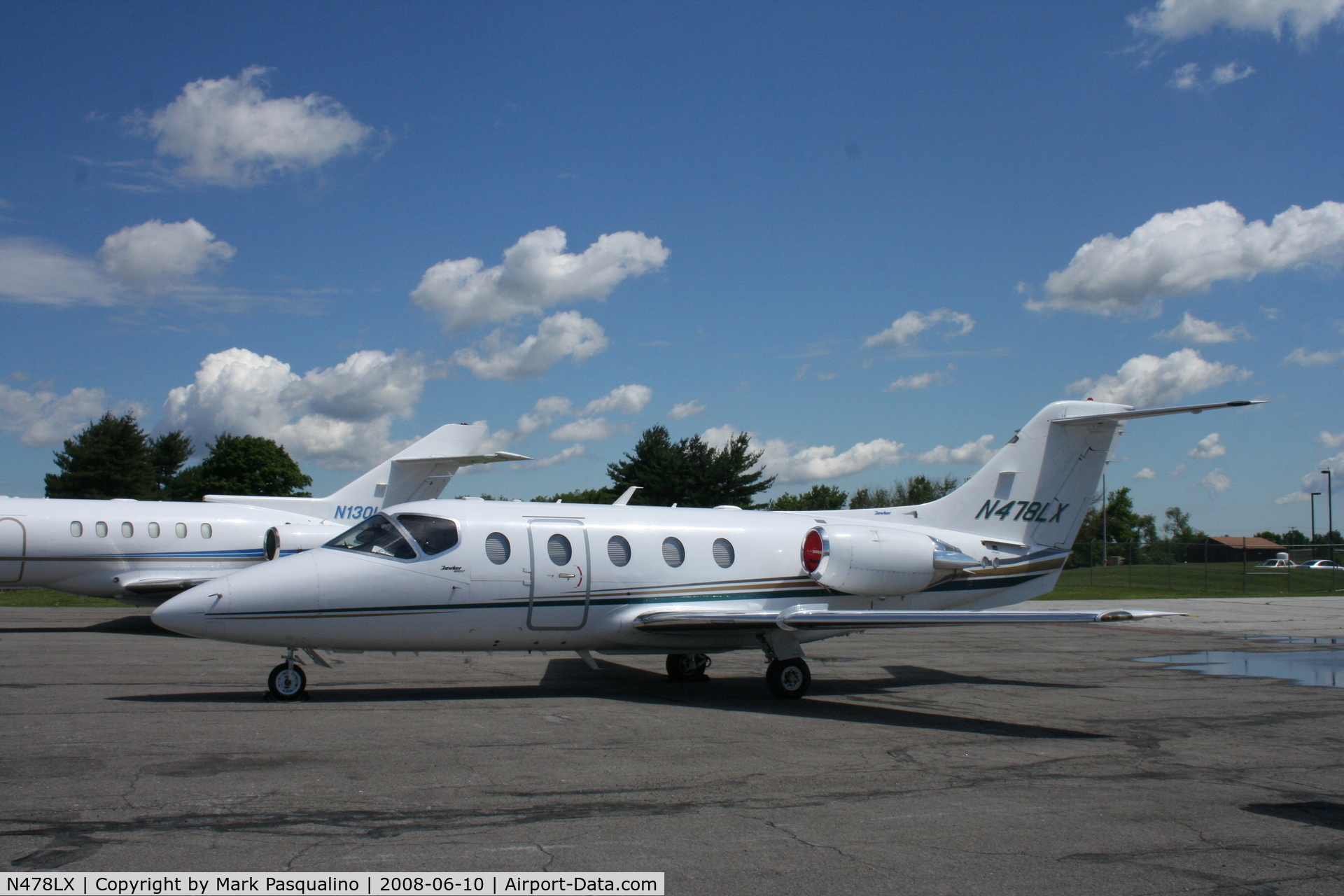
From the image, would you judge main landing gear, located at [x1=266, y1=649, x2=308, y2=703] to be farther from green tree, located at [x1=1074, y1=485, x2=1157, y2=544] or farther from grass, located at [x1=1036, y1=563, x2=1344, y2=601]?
green tree, located at [x1=1074, y1=485, x2=1157, y2=544]

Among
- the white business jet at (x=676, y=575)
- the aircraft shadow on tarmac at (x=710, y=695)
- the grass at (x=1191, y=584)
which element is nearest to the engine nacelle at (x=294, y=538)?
the aircraft shadow on tarmac at (x=710, y=695)

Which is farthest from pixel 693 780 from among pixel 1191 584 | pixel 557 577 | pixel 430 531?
pixel 1191 584

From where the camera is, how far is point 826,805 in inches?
277

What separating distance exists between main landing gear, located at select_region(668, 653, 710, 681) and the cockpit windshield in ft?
15.3

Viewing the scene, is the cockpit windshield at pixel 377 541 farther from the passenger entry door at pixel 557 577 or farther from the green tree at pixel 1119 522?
the green tree at pixel 1119 522

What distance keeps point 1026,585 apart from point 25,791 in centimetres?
1366

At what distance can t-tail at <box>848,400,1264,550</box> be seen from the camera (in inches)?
622

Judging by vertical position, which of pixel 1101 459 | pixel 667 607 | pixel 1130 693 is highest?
pixel 1101 459

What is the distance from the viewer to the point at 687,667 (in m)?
14.7

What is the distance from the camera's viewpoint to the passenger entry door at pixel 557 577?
41.3ft

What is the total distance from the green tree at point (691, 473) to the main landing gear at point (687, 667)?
169 ft

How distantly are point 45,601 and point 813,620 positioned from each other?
114 feet

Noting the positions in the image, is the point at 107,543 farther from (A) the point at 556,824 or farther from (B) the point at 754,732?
(A) the point at 556,824

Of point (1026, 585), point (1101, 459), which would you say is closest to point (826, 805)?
point (1026, 585)
